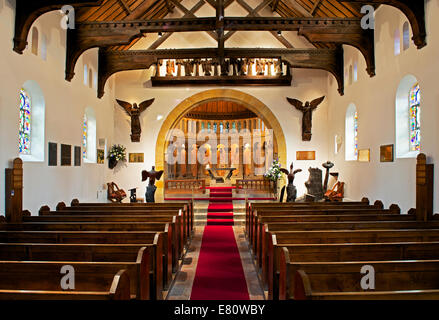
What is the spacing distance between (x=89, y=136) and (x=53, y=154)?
10.3ft

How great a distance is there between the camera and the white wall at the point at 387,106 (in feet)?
20.6

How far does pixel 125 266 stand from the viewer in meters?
3.05

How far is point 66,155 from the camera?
28.8 ft

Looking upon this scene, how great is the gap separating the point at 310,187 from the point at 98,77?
8.00m

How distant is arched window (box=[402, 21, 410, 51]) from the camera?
7.23 m

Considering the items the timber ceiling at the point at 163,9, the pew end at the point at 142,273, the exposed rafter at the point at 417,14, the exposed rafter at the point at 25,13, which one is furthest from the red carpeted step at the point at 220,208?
the pew end at the point at 142,273

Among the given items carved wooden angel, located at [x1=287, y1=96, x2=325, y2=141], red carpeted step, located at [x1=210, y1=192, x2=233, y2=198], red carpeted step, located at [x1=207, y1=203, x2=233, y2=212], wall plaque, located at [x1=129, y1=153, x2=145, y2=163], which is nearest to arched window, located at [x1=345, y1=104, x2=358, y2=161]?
carved wooden angel, located at [x1=287, y1=96, x2=325, y2=141]

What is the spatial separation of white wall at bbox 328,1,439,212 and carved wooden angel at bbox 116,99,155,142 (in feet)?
24.1

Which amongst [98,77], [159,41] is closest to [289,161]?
[159,41]

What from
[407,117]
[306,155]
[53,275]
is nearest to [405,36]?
[407,117]

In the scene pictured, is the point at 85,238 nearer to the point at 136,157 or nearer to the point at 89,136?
the point at 89,136

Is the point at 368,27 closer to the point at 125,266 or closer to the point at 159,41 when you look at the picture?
the point at 159,41

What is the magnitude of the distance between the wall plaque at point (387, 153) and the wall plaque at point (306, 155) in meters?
4.93

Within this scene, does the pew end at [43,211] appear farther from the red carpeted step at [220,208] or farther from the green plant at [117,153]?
the green plant at [117,153]
